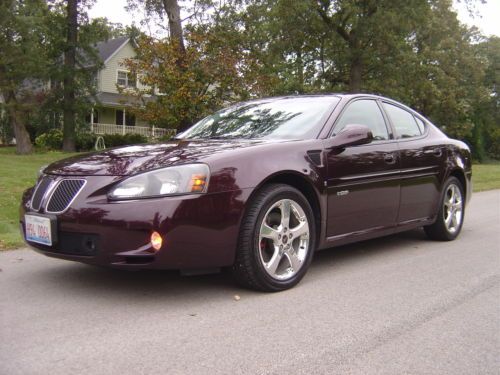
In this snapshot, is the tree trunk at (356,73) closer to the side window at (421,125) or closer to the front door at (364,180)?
the side window at (421,125)

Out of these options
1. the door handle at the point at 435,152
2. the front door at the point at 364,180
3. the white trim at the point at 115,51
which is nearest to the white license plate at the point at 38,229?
the front door at the point at 364,180

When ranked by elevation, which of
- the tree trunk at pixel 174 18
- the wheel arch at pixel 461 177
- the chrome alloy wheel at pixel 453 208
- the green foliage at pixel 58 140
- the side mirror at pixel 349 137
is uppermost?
the tree trunk at pixel 174 18

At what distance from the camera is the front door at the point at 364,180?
14.5ft

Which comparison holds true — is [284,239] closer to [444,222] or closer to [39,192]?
[39,192]

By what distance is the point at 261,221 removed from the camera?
3803mm

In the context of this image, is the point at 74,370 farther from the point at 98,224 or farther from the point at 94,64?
the point at 94,64

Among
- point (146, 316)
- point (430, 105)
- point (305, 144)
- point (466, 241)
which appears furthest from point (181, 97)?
point (430, 105)

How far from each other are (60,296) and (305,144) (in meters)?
2.12

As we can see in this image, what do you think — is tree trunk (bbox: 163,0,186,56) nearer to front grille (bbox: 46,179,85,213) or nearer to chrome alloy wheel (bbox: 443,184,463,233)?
chrome alloy wheel (bbox: 443,184,463,233)

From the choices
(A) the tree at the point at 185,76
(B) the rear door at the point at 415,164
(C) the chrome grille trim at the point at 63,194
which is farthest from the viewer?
(A) the tree at the point at 185,76

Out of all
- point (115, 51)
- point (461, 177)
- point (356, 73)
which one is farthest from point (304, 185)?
point (115, 51)

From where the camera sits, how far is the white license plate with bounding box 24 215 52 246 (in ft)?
11.8

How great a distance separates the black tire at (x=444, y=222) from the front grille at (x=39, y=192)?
4.05 metres

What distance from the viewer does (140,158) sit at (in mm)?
3812
